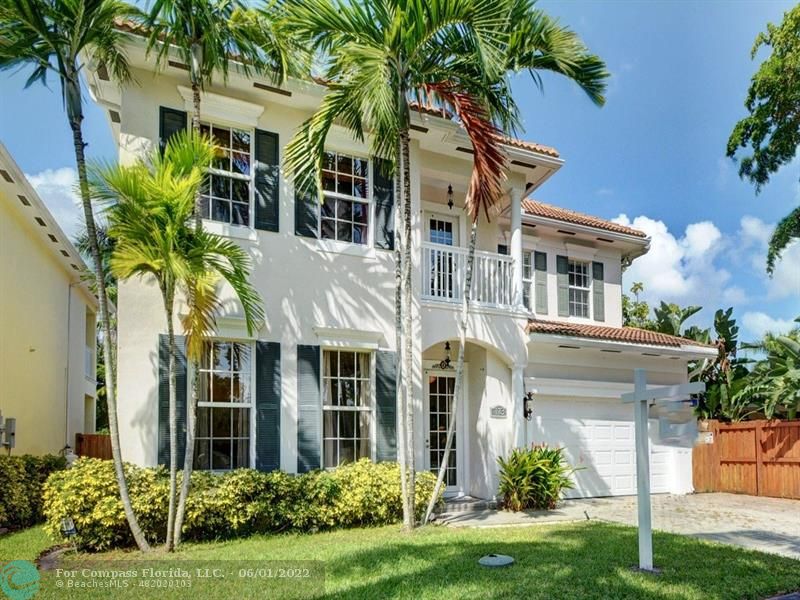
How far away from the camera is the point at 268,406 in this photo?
962 cm

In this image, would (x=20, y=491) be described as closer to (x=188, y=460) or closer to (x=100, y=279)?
(x=188, y=460)

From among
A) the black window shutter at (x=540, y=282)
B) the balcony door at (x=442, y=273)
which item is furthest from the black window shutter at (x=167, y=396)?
the black window shutter at (x=540, y=282)

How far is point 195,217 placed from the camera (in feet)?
26.8

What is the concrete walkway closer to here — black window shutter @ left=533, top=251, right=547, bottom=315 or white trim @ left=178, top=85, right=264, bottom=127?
black window shutter @ left=533, top=251, right=547, bottom=315

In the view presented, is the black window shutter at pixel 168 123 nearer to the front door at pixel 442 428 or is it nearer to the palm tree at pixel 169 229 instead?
the palm tree at pixel 169 229

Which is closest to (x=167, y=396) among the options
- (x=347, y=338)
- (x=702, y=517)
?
(x=347, y=338)

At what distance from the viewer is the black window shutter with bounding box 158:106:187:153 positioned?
9.36 m

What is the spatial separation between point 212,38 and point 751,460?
48.3ft

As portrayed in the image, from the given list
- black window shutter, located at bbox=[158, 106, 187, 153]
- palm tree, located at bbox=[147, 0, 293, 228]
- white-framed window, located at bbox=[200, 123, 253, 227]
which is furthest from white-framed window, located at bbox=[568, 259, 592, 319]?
black window shutter, located at bbox=[158, 106, 187, 153]

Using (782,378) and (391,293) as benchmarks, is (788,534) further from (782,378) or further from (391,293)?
(391,293)

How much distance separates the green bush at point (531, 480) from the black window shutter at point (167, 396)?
19.4 ft

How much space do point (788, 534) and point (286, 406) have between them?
8140mm

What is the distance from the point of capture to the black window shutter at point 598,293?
16.7 meters

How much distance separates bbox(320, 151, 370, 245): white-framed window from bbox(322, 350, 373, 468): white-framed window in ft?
7.05
